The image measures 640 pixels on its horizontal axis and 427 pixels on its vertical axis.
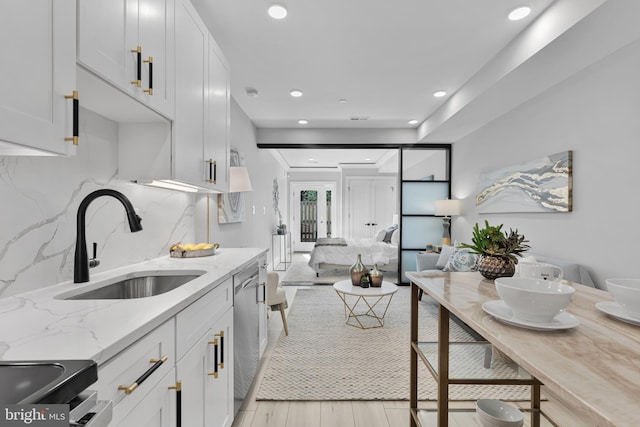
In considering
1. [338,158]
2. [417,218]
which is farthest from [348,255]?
[338,158]

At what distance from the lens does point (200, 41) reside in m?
1.99

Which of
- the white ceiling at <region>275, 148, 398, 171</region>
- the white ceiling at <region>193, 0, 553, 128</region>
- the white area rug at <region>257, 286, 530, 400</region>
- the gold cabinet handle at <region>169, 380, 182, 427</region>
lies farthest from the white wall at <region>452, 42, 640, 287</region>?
the white ceiling at <region>275, 148, 398, 171</region>

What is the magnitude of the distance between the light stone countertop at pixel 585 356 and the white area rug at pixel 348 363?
0.70 meters

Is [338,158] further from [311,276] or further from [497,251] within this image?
[497,251]

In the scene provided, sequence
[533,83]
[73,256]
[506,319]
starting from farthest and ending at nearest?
[533,83]
[73,256]
[506,319]

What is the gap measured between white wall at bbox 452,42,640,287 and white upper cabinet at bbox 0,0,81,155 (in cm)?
308

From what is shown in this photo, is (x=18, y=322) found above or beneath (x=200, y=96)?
beneath

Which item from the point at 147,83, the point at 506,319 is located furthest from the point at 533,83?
the point at 147,83

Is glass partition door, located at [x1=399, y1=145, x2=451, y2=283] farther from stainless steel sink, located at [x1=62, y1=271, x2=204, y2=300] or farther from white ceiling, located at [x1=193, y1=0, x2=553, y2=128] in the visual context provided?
stainless steel sink, located at [x1=62, y1=271, x2=204, y2=300]

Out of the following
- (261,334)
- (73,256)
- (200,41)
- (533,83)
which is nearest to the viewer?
(73,256)

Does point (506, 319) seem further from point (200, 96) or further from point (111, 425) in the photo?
point (200, 96)

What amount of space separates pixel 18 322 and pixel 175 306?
40 centimetres

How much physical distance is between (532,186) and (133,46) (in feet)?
11.1

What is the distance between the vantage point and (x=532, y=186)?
3051 mm
